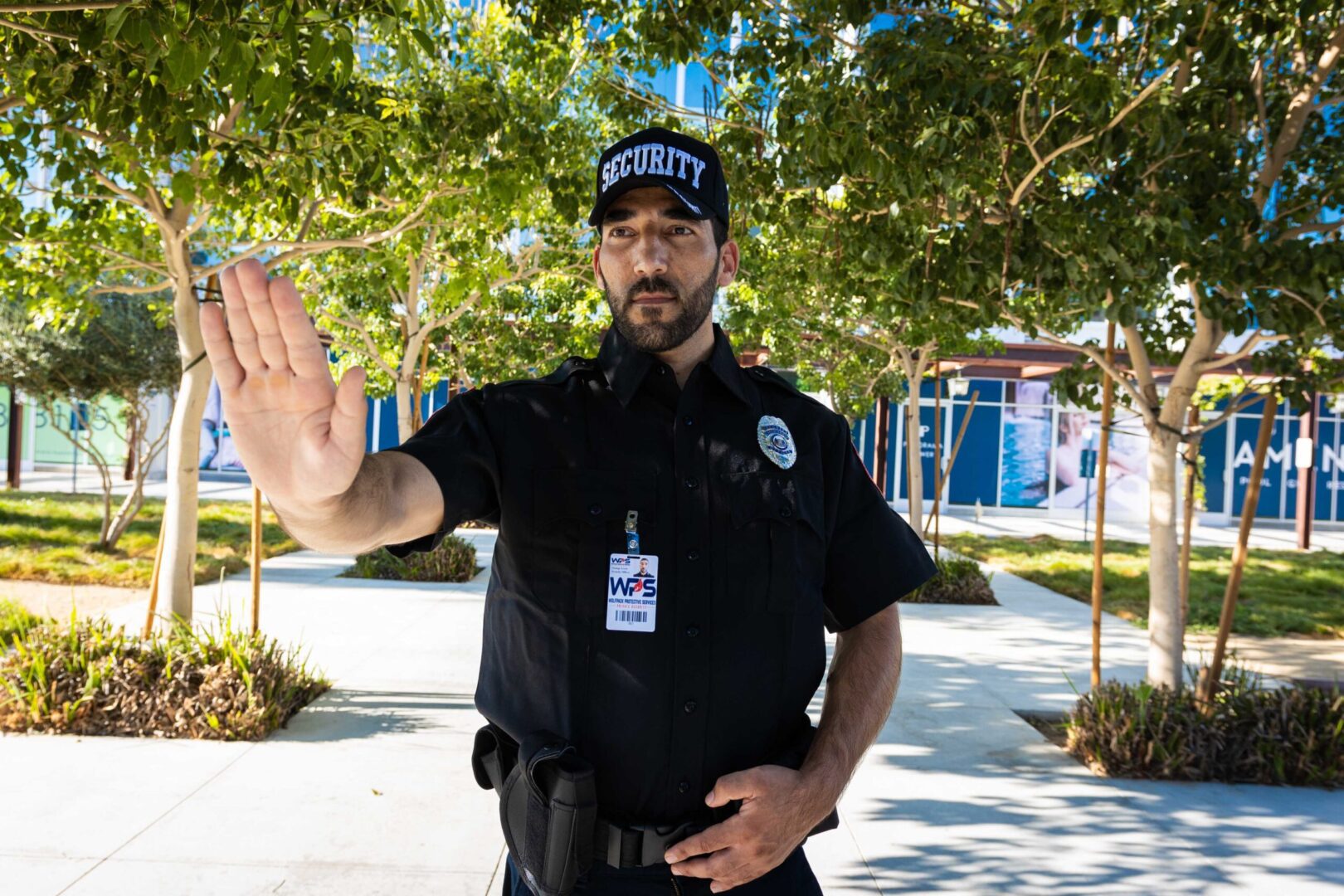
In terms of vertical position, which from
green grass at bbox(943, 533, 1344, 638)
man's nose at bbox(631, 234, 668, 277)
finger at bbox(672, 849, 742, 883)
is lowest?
green grass at bbox(943, 533, 1344, 638)

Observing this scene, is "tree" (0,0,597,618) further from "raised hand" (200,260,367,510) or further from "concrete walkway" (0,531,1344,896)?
"raised hand" (200,260,367,510)

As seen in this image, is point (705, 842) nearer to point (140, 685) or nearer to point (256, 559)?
point (140, 685)

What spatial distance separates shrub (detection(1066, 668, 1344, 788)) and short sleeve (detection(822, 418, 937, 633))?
4.63 m

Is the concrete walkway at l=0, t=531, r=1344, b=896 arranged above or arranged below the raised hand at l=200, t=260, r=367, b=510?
below

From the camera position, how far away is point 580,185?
25.8 ft

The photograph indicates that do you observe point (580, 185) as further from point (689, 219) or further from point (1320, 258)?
point (689, 219)

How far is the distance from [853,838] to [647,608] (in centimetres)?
361

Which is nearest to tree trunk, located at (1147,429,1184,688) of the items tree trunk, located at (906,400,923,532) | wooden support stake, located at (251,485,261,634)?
wooden support stake, located at (251,485,261,634)

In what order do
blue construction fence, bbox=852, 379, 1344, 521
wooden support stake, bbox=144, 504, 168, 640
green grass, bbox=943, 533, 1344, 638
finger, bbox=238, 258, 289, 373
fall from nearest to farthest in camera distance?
finger, bbox=238, 258, 289, 373, wooden support stake, bbox=144, 504, 168, 640, green grass, bbox=943, 533, 1344, 638, blue construction fence, bbox=852, 379, 1344, 521

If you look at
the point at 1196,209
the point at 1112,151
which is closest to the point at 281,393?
the point at 1112,151

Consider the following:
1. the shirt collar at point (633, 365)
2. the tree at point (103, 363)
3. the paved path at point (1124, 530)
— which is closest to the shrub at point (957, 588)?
the paved path at point (1124, 530)

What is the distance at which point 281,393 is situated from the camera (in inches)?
51.7

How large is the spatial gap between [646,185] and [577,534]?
633 millimetres

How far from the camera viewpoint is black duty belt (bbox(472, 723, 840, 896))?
165 centimetres
